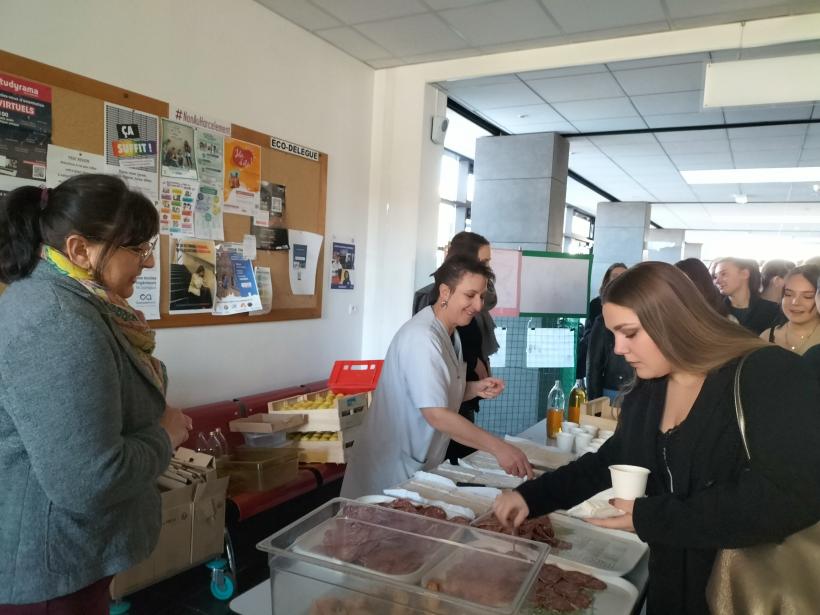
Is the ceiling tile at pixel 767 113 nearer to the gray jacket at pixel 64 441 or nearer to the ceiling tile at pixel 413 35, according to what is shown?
the ceiling tile at pixel 413 35

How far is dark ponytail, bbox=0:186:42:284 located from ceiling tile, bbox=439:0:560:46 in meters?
2.90

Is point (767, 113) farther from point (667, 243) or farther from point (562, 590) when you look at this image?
point (667, 243)

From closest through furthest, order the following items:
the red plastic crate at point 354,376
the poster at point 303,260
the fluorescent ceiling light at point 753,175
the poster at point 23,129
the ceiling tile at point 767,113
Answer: the poster at point 23,129 → the red plastic crate at point 354,376 → the poster at point 303,260 → the ceiling tile at point 767,113 → the fluorescent ceiling light at point 753,175

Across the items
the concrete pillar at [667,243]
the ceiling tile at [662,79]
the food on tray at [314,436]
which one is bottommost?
the food on tray at [314,436]

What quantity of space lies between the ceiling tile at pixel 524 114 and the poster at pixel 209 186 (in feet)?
9.55

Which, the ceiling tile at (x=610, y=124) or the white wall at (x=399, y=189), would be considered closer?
the white wall at (x=399, y=189)

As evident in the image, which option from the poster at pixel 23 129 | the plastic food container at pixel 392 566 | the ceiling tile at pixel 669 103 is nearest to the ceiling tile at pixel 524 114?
the ceiling tile at pixel 669 103

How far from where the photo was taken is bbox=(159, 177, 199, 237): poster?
2943 millimetres

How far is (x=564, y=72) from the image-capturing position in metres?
4.30

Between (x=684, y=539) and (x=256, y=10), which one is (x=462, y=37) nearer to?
(x=256, y=10)

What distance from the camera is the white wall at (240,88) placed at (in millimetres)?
2574

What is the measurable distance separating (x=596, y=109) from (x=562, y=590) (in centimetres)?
471

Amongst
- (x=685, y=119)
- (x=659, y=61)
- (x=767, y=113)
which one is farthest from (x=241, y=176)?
(x=767, y=113)

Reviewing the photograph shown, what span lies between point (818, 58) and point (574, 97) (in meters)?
1.90
